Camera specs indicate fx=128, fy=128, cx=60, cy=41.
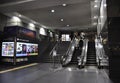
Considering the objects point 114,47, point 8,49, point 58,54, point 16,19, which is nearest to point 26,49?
point 8,49

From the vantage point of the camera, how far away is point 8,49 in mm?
10617

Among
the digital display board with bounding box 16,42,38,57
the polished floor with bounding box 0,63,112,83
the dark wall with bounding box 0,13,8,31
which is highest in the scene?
the dark wall with bounding box 0,13,8,31

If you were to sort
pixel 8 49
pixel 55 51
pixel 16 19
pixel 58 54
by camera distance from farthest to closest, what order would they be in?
pixel 16 19, pixel 58 54, pixel 8 49, pixel 55 51

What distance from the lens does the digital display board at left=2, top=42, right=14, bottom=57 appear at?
34.4 ft

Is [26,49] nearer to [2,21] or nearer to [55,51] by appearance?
[55,51]

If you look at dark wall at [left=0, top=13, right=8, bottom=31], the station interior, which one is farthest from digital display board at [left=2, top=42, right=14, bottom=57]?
dark wall at [left=0, top=13, right=8, bottom=31]

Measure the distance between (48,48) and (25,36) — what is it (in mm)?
4752

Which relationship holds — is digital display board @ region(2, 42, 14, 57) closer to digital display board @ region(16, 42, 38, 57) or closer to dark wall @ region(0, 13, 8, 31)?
digital display board @ region(16, 42, 38, 57)

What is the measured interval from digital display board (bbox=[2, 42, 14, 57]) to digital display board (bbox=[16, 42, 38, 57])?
0.47 metres

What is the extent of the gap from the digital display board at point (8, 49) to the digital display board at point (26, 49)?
471mm

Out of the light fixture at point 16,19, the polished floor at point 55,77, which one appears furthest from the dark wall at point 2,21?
the polished floor at point 55,77

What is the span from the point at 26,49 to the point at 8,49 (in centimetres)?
166

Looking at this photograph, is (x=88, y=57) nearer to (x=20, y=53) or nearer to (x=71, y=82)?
(x=20, y=53)

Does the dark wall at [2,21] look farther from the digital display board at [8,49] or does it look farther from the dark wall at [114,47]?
the dark wall at [114,47]
